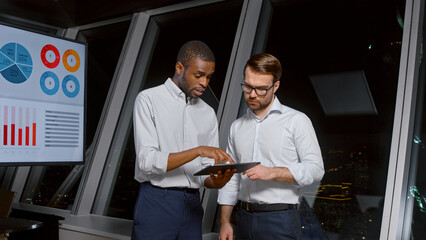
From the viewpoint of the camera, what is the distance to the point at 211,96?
10.4ft

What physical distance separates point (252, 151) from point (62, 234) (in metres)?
1.98

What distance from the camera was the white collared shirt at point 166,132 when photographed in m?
1.65

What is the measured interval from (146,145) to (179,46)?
7.08 ft

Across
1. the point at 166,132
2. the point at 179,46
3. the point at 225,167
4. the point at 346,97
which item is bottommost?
the point at 225,167

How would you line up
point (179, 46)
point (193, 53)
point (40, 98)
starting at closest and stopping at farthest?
point (193, 53)
point (40, 98)
point (179, 46)

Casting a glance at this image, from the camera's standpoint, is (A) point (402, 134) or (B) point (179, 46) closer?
(A) point (402, 134)

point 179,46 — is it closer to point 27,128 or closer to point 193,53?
point 27,128

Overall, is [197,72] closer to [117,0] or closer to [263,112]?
[263,112]

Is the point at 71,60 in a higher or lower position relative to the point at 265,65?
higher

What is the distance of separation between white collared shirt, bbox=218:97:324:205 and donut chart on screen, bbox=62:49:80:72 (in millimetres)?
1371

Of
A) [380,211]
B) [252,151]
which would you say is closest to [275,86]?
[252,151]

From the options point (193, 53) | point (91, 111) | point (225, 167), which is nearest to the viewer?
point (225, 167)

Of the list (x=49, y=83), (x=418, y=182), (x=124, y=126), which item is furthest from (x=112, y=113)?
(x=418, y=182)

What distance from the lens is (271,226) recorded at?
1.63 meters
